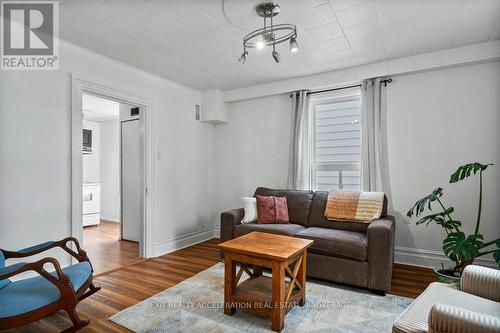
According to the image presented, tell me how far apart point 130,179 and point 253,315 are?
3.36m

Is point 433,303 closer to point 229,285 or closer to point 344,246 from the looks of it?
point 344,246

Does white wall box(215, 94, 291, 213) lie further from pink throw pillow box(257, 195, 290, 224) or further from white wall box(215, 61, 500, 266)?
white wall box(215, 61, 500, 266)

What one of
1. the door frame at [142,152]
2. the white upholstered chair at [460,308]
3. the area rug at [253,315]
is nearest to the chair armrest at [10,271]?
the area rug at [253,315]

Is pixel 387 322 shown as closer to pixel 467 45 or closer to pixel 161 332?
pixel 161 332

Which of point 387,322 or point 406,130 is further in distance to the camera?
point 406,130

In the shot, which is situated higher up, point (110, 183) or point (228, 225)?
point (110, 183)

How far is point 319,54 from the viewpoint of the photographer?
325 cm

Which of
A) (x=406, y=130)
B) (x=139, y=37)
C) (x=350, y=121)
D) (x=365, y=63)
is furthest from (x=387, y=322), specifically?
(x=139, y=37)

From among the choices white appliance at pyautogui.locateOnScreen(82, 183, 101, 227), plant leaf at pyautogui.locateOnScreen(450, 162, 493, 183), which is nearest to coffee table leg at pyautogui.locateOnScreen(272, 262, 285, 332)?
plant leaf at pyautogui.locateOnScreen(450, 162, 493, 183)

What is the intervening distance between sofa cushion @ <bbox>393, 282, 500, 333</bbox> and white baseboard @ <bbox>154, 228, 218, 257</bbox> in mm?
3265

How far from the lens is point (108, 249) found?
4.16m

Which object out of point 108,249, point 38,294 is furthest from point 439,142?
point 108,249

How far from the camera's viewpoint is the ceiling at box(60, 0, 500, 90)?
2264 millimetres

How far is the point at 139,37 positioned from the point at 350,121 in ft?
9.64
